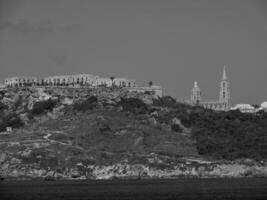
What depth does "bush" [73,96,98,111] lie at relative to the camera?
190375mm

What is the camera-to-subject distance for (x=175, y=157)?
16762 cm

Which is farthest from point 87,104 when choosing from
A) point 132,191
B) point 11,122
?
point 132,191

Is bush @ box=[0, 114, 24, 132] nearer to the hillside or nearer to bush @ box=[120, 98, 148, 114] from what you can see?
the hillside

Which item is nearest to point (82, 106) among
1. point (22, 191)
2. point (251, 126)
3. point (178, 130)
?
point (178, 130)

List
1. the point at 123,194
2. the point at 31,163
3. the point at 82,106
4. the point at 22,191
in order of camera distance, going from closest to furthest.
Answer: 1. the point at 123,194
2. the point at 22,191
3. the point at 31,163
4. the point at 82,106

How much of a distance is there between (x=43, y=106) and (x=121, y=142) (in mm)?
26315

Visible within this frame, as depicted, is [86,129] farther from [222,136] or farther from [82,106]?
[222,136]

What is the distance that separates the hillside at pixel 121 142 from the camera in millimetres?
165000

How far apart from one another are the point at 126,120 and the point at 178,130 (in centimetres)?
1138

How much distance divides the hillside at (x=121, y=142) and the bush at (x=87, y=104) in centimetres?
20

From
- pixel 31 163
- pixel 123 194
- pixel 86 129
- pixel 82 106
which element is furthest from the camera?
pixel 82 106

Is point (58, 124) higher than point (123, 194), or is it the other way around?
point (58, 124)

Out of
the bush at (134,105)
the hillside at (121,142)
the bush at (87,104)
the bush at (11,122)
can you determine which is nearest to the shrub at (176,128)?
the hillside at (121,142)

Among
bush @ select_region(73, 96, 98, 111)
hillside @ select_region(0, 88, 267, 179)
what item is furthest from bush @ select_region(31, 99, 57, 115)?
bush @ select_region(73, 96, 98, 111)
